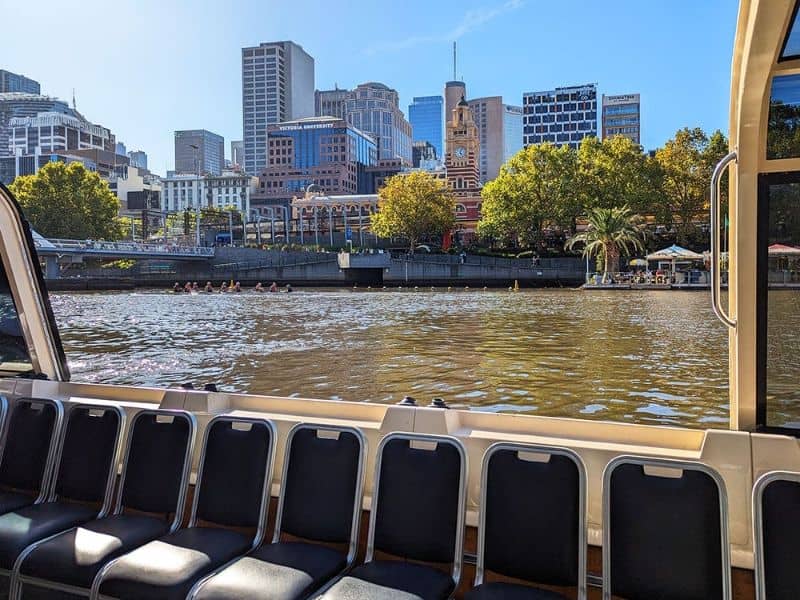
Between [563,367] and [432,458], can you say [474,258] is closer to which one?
[563,367]

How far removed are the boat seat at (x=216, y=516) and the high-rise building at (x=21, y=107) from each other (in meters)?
164

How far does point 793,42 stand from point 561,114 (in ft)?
565

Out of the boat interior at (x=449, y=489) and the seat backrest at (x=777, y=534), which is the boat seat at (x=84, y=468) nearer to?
the boat interior at (x=449, y=489)

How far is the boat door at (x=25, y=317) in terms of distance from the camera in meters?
5.04

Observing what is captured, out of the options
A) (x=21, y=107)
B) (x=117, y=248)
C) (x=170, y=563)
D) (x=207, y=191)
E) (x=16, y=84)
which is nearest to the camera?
(x=170, y=563)

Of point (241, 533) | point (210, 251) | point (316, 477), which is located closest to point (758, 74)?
point (316, 477)

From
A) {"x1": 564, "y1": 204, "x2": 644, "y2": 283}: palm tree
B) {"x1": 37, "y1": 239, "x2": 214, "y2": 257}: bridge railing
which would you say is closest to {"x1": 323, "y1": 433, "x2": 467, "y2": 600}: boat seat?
{"x1": 564, "y1": 204, "x2": 644, "y2": 283}: palm tree

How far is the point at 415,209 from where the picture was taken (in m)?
73.4

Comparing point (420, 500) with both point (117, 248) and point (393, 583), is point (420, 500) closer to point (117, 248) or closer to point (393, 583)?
point (393, 583)

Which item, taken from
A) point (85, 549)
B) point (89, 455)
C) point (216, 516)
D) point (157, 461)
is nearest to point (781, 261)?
point (216, 516)

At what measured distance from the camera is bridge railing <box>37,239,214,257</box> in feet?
187

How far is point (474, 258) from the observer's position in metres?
62.1

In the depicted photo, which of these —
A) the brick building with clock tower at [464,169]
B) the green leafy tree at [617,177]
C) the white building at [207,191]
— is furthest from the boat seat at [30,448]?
the white building at [207,191]

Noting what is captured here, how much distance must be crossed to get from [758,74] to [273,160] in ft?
511
